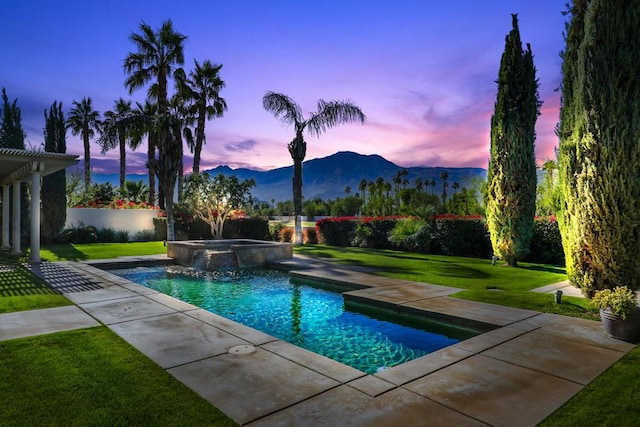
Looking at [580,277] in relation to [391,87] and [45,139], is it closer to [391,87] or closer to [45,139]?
[391,87]

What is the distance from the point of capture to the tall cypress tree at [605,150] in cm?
580

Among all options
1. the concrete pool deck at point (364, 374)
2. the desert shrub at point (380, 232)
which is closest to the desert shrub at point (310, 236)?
the desert shrub at point (380, 232)

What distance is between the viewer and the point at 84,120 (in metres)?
39.0

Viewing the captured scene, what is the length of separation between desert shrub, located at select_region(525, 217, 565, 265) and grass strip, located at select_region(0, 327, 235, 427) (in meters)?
12.4

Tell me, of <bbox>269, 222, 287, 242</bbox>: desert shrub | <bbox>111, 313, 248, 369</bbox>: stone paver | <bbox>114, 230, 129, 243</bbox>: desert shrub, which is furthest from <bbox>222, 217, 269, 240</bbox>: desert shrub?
<bbox>111, 313, 248, 369</bbox>: stone paver

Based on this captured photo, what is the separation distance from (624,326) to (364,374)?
3.37 metres

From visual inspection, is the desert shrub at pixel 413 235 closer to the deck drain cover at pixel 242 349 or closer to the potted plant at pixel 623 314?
the potted plant at pixel 623 314

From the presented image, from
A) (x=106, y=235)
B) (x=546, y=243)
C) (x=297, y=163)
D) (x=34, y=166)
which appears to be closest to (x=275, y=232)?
(x=297, y=163)

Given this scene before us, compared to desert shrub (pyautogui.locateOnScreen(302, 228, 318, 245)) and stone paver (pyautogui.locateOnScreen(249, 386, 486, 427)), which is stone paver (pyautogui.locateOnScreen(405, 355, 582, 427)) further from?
desert shrub (pyautogui.locateOnScreen(302, 228, 318, 245))

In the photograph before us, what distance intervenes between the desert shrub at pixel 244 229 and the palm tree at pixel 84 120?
906 inches

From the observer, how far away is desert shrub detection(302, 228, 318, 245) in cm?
2251

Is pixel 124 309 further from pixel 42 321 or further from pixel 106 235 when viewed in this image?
pixel 106 235

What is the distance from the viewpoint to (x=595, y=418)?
116 inches

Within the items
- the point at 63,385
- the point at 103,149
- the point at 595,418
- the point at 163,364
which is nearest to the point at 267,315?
the point at 163,364
